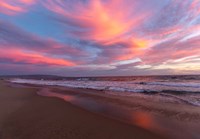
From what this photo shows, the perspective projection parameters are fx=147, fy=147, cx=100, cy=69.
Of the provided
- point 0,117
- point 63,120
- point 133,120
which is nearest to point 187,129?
point 133,120

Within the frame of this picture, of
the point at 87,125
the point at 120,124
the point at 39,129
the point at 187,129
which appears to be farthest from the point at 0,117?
the point at 187,129

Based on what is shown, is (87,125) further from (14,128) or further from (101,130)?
(14,128)

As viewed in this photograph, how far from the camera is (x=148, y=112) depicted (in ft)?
26.0

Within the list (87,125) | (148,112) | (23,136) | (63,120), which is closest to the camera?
(23,136)

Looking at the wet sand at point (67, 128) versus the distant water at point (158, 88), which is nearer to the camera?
the wet sand at point (67, 128)

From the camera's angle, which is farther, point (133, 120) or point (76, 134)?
point (133, 120)

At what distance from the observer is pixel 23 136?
4.74 meters

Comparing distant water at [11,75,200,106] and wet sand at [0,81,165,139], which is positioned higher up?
distant water at [11,75,200,106]

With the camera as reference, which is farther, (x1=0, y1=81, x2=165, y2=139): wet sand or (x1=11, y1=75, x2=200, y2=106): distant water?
(x1=11, y1=75, x2=200, y2=106): distant water

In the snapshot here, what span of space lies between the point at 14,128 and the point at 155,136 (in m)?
4.99

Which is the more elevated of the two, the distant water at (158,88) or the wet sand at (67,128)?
the distant water at (158,88)

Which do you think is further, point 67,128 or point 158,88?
point 158,88

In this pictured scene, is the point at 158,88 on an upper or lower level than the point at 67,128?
upper

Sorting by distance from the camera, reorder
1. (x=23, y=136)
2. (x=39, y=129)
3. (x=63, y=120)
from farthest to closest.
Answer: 1. (x=63, y=120)
2. (x=39, y=129)
3. (x=23, y=136)
